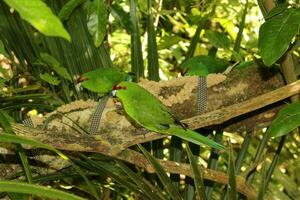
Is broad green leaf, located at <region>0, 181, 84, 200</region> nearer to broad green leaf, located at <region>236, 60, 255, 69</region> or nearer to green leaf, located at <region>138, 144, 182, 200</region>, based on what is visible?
green leaf, located at <region>138, 144, 182, 200</region>

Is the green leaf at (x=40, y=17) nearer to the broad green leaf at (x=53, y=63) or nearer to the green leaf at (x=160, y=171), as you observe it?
the green leaf at (x=160, y=171)

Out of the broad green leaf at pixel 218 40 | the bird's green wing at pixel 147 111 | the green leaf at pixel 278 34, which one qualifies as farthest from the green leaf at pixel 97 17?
the broad green leaf at pixel 218 40

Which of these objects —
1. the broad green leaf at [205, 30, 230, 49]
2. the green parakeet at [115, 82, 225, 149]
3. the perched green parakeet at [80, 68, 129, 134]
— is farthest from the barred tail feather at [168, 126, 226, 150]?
the broad green leaf at [205, 30, 230, 49]

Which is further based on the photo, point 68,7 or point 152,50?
point 152,50

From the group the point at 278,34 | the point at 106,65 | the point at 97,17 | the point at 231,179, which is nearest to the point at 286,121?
the point at 278,34

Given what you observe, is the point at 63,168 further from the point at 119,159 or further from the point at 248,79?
the point at 248,79

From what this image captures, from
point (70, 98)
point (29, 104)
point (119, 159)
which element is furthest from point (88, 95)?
point (119, 159)

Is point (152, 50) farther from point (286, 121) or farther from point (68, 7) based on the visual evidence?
point (286, 121)
